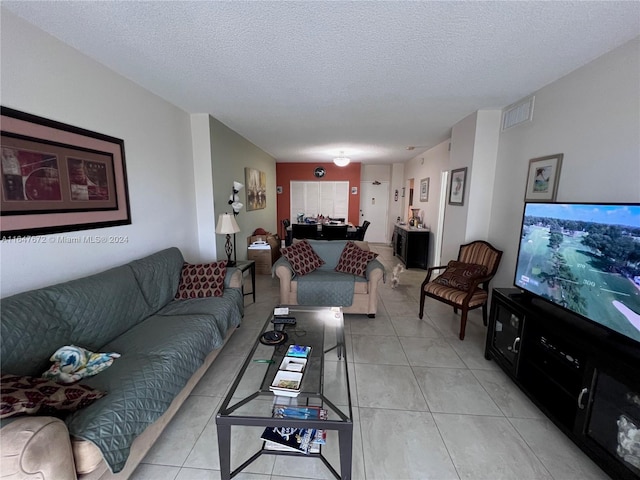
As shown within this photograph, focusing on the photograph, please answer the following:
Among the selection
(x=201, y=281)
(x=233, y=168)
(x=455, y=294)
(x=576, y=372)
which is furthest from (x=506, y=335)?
(x=233, y=168)

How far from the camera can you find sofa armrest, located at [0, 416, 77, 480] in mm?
855

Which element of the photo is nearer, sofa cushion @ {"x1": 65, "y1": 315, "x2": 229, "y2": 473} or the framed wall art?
sofa cushion @ {"x1": 65, "y1": 315, "x2": 229, "y2": 473}

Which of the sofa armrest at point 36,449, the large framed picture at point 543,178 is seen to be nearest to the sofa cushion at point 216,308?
the sofa armrest at point 36,449

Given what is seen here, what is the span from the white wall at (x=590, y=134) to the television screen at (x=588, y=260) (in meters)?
0.42

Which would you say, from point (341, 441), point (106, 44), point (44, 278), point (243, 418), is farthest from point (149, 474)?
point (106, 44)

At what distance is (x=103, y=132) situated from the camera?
209 centimetres

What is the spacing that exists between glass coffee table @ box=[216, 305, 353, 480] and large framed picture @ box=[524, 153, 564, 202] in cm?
213

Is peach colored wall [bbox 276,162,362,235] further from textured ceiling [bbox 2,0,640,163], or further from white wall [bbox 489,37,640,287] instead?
white wall [bbox 489,37,640,287]

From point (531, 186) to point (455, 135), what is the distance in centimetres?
147

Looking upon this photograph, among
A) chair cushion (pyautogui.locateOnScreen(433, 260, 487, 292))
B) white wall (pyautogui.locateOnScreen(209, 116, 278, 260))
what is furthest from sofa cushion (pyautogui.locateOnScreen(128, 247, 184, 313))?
chair cushion (pyautogui.locateOnScreen(433, 260, 487, 292))

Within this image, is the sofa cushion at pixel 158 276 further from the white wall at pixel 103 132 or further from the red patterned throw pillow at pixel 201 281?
the white wall at pixel 103 132

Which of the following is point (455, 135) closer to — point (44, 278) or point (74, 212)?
point (74, 212)

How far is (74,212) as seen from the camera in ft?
6.16

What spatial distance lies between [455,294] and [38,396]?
3.06 meters
